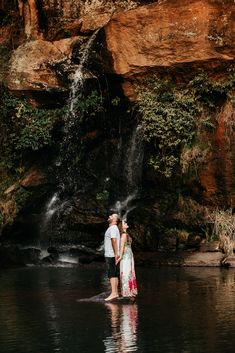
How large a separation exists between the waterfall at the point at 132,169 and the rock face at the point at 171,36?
233 cm

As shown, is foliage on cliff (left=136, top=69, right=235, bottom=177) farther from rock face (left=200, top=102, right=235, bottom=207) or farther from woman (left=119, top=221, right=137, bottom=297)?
woman (left=119, top=221, right=137, bottom=297)

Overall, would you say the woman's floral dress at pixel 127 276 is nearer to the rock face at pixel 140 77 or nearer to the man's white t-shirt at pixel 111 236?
the man's white t-shirt at pixel 111 236

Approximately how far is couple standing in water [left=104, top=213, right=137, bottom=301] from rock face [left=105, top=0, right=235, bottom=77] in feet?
32.3

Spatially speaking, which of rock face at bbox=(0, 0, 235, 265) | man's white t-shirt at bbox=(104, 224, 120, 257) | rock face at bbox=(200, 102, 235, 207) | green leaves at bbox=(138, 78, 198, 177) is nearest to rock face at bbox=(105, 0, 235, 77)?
rock face at bbox=(0, 0, 235, 265)

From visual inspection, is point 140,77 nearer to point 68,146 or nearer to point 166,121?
point 166,121

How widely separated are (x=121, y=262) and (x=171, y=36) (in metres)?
10.8

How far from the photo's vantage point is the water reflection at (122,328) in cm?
1014

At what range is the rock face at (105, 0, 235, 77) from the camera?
2317 cm

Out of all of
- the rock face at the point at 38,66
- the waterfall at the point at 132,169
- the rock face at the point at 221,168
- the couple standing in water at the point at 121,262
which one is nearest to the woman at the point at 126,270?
the couple standing in water at the point at 121,262

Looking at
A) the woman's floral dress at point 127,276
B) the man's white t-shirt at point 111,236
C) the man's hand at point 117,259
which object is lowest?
the woman's floral dress at point 127,276

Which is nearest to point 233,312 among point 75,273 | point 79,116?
point 75,273

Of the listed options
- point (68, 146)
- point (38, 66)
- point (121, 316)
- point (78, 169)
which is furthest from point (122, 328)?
point (38, 66)

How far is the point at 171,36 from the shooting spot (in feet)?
77.6

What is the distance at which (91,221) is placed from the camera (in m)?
23.9
